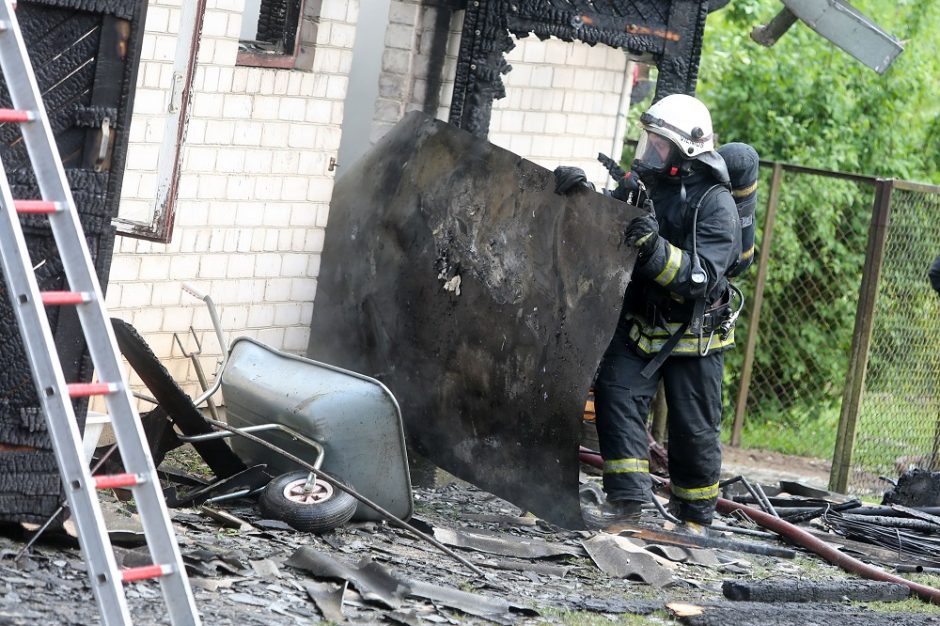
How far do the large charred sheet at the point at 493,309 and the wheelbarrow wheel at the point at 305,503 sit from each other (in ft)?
3.11

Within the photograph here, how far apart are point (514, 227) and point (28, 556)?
9.23 ft

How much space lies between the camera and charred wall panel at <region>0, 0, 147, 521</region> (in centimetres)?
492

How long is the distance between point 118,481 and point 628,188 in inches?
142

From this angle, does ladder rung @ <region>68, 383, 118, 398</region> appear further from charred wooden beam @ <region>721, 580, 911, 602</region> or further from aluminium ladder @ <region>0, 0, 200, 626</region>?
charred wooden beam @ <region>721, 580, 911, 602</region>

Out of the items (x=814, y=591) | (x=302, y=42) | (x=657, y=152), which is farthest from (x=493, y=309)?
(x=302, y=42)

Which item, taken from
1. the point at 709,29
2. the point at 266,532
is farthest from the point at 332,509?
the point at 709,29

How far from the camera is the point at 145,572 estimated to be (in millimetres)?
3793

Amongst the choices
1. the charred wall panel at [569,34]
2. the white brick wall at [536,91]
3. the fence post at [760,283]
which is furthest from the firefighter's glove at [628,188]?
the fence post at [760,283]

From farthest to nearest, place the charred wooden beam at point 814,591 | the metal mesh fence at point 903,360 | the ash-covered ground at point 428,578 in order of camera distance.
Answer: the metal mesh fence at point 903,360 < the charred wooden beam at point 814,591 < the ash-covered ground at point 428,578

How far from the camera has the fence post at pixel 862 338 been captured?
9.56 metres

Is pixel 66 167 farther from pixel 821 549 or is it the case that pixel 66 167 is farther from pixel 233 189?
pixel 821 549

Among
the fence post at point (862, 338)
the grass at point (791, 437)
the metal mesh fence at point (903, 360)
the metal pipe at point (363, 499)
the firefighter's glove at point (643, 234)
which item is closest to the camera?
the metal pipe at point (363, 499)

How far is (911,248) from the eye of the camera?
9.91 metres

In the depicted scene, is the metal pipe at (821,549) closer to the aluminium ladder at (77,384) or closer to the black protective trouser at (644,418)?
the black protective trouser at (644,418)
